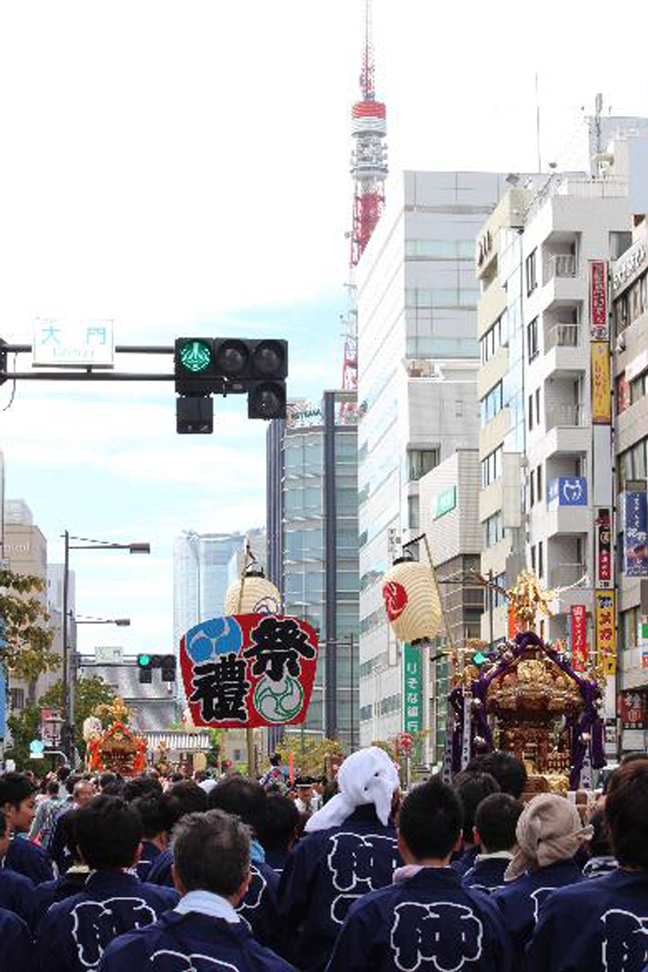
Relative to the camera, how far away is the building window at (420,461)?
112 m

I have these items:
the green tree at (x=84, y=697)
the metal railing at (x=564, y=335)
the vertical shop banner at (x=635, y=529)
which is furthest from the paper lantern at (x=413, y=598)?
the green tree at (x=84, y=697)

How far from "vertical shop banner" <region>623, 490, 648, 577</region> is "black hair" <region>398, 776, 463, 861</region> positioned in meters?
53.7

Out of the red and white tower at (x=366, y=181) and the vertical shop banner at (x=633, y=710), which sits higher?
the red and white tower at (x=366, y=181)

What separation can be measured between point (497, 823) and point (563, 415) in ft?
212

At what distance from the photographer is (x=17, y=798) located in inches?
449

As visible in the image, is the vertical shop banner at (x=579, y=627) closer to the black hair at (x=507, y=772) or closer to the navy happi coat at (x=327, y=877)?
the black hair at (x=507, y=772)

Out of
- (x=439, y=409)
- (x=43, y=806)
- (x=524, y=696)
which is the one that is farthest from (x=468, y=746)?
(x=439, y=409)

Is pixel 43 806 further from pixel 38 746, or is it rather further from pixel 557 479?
pixel 557 479

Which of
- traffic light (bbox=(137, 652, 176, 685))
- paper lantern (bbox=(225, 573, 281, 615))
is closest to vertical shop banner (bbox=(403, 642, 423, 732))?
traffic light (bbox=(137, 652, 176, 685))

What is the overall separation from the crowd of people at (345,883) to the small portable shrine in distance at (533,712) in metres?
18.0

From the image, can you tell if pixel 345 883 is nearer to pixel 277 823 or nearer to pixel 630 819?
pixel 277 823

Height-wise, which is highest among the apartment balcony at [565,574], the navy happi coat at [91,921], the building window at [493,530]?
the building window at [493,530]

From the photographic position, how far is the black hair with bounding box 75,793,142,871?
26.8ft

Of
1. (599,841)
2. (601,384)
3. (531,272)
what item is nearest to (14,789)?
(599,841)
